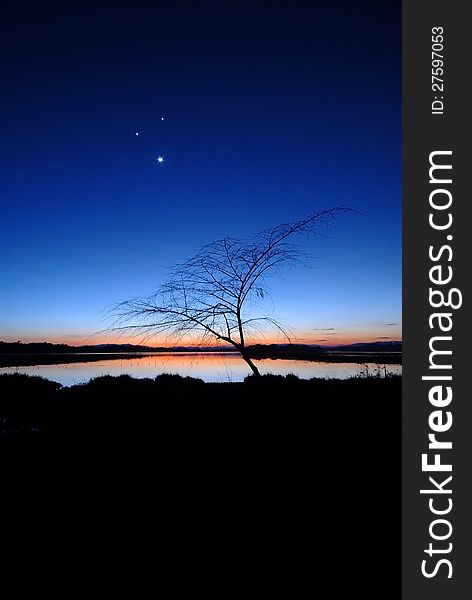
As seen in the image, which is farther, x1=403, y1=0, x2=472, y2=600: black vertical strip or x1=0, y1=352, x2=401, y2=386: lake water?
x1=0, y1=352, x2=401, y2=386: lake water

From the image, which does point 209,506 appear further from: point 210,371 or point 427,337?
point 210,371

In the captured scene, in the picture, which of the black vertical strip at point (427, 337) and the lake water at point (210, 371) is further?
the lake water at point (210, 371)

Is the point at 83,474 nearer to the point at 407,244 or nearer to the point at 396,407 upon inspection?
the point at 407,244

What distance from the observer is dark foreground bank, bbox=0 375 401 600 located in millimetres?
3777

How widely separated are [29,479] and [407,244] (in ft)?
22.4

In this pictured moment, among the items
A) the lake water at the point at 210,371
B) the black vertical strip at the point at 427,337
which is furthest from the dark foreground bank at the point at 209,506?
the lake water at the point at 210,371

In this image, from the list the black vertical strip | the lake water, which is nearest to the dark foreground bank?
the black vertical strip

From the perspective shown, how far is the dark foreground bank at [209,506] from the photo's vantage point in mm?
3777

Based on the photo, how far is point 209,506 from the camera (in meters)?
5.11

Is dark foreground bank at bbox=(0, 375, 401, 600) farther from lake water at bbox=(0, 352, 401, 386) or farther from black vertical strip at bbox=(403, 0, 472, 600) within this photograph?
lake water at bbox=(0, 352, 401, 386)

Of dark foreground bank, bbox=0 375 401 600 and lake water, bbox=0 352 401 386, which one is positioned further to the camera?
lake water, bbox=0 352 401 386

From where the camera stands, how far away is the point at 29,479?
632 cm

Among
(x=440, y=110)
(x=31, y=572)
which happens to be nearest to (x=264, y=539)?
(x=31, y=572)

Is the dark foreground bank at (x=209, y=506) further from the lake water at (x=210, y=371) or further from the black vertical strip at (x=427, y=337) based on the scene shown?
the lake water at (x=210, y=371)
